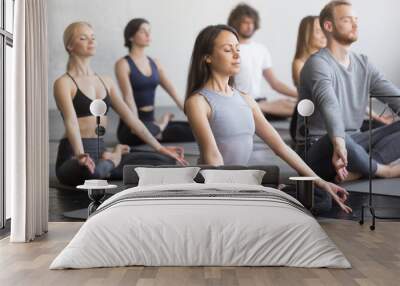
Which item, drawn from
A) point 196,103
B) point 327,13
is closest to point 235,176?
point 196,103

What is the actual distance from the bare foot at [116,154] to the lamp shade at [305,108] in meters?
2.46

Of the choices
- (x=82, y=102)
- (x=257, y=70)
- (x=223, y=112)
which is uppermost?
(x=257, y=70)

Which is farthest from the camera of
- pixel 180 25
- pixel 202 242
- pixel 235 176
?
pixel 180 25

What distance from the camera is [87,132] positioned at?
28.1 feet

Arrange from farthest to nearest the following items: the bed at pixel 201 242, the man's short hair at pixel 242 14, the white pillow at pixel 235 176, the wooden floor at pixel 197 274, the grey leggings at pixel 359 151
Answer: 1. the man's short hair at pixel 242 14
2. the grey leggings at pixel 359 151
3. the white pillow at pixel 235 176
4. the bed at pixel 201 242
5. the wooden floor at pixel 197 274

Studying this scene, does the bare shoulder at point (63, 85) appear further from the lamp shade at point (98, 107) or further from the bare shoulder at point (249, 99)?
the bare shoulder at point (249, 99)

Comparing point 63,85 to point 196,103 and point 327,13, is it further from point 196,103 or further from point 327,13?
point 327,13

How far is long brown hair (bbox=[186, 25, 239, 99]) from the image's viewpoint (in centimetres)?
855

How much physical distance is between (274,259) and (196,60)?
4057 millimetres

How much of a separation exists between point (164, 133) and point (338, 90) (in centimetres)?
252

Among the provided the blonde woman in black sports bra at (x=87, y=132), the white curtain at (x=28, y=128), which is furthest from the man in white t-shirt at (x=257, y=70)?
the white curtain at (x=28, y=128)

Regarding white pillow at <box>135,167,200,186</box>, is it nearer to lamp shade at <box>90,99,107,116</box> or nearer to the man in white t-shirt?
lamp shade at <box>90,99,107,116</box>

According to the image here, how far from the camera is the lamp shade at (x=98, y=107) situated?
8227 millimetres

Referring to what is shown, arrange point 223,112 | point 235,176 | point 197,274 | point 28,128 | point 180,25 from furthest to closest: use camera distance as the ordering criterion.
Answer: point 180,25 < point 223,112 < point 235,176 < point 28,128 < point 197,274
